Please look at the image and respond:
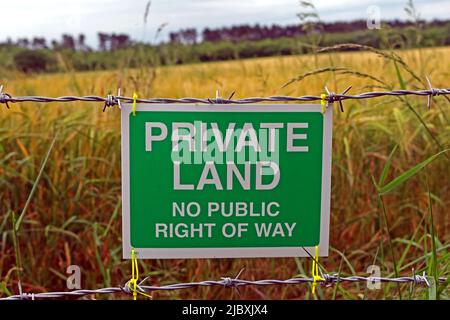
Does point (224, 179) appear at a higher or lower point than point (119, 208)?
higher

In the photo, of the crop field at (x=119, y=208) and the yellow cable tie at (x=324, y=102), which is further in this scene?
the crop field at (x=119, y=208)

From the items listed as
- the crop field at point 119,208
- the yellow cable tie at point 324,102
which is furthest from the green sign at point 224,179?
the crop field at point 119,208

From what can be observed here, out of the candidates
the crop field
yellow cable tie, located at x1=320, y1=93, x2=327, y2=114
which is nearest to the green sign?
yellow cable tie, located at x1=320, y1=93, x2=327, y2=114

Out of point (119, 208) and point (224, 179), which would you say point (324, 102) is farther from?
point (119, 208)

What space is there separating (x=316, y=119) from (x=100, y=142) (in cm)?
129

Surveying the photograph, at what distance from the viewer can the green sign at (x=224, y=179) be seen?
3.86ft

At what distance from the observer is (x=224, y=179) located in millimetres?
1203

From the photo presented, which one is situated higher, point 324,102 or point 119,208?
point 324,102

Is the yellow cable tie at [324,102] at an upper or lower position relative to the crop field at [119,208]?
upper

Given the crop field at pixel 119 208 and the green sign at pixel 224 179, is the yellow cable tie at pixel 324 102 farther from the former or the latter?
the crop field at pixel 119 208

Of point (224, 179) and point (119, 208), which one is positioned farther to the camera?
point (119, 208)

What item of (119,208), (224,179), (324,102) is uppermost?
(324,102)

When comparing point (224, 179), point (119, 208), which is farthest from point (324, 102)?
point (119, 208)
